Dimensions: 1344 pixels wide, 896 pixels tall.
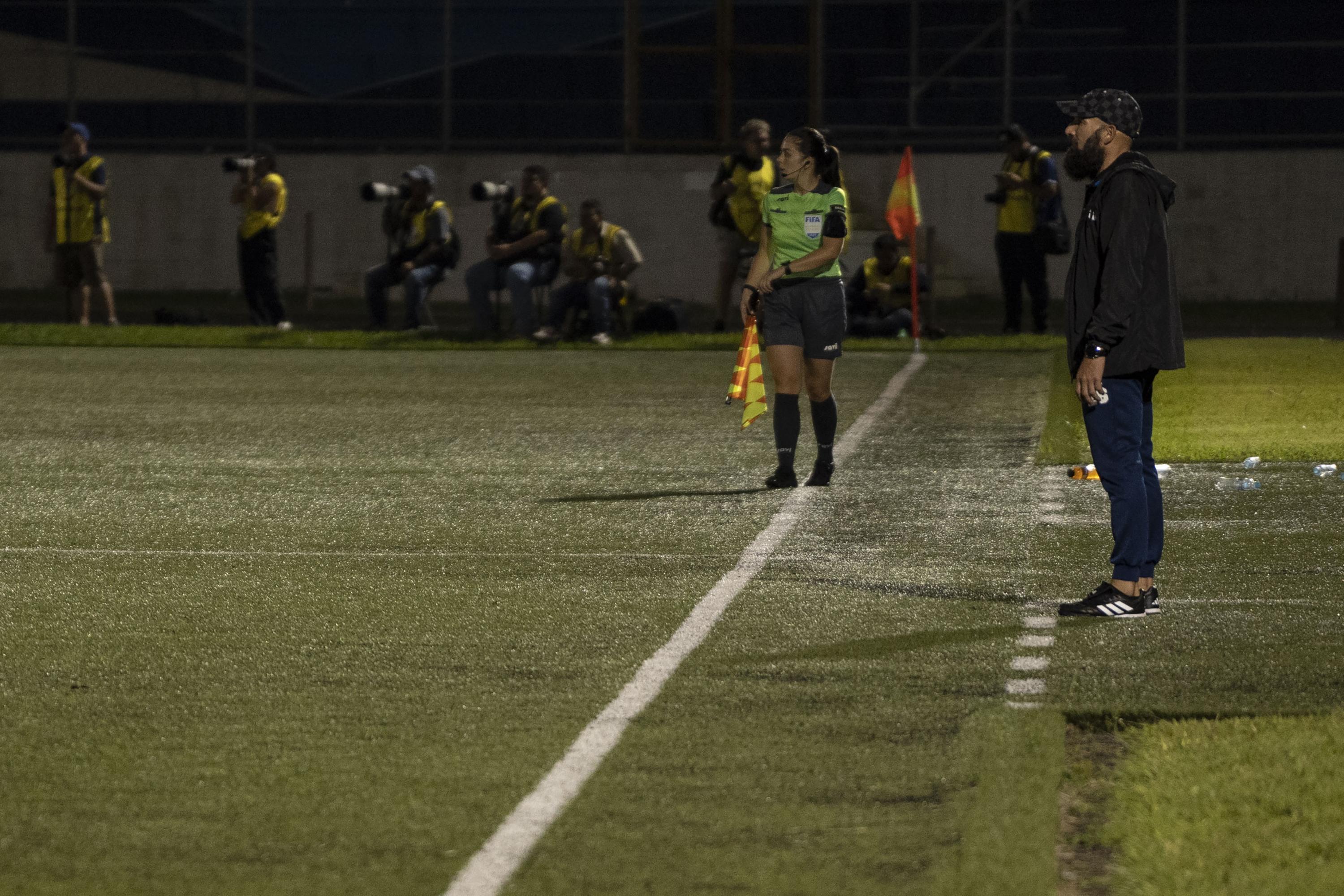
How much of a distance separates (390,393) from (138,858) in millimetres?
10462

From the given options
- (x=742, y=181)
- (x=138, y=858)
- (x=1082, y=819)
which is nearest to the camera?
(x=138, y=858)

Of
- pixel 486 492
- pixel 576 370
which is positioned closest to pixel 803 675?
pixel 486 492

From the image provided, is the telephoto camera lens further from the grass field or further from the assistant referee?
the assistant referee

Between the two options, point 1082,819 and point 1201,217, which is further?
point 1201,217

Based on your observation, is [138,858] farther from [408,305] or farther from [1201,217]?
[1201,217]

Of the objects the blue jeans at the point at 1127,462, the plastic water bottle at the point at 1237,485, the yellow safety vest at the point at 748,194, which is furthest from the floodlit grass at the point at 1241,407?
the blue jeans at the point at 1127,462

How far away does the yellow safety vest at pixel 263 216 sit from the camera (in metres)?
19.4

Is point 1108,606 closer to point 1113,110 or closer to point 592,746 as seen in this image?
point 1113,110

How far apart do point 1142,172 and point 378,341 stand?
13121 millimetres

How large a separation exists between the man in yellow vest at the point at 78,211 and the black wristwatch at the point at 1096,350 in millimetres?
14285

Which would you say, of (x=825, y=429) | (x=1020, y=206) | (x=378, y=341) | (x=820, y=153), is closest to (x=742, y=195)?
(x=1020, y=206)

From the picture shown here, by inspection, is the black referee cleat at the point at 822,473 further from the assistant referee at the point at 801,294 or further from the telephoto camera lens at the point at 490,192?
the telephoto camera lens at the point at 490,192

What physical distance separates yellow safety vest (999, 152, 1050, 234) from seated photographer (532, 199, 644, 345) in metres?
3.29

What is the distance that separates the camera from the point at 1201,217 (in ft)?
83.1
